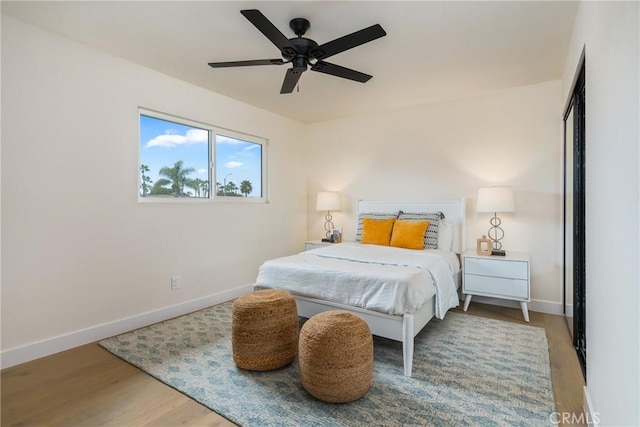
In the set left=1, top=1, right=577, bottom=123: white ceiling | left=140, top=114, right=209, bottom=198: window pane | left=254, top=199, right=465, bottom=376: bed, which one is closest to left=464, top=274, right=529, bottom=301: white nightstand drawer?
left=254, top=199, right=465, bottom=376: bed

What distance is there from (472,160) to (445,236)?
98 centimetres

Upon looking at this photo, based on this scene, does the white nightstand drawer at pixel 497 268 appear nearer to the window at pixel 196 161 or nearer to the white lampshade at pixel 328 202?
the white lampshade at pixel 328 202

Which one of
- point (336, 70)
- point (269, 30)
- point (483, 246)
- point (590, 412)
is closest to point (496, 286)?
point (483, 246)

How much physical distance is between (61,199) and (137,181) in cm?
61

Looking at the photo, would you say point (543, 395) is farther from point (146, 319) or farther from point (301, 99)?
point (301, 99)

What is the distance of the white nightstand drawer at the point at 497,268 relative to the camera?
3014mm

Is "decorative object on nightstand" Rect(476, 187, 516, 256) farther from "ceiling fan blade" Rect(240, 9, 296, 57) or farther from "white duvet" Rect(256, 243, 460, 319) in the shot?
"ceiling fan blade" Rect(240, 9, 296, 57)

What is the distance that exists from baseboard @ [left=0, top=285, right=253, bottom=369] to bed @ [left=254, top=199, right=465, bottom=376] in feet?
3.46

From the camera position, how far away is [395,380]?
2021 millimetres

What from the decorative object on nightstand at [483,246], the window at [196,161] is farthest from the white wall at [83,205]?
the decorative object on nightstand at [483,246]

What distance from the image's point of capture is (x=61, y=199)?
2453mm

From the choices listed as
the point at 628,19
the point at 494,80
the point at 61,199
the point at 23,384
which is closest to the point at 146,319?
the point at 23,384

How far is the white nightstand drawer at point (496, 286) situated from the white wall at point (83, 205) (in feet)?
9.10

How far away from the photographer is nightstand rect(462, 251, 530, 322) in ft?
9.89
